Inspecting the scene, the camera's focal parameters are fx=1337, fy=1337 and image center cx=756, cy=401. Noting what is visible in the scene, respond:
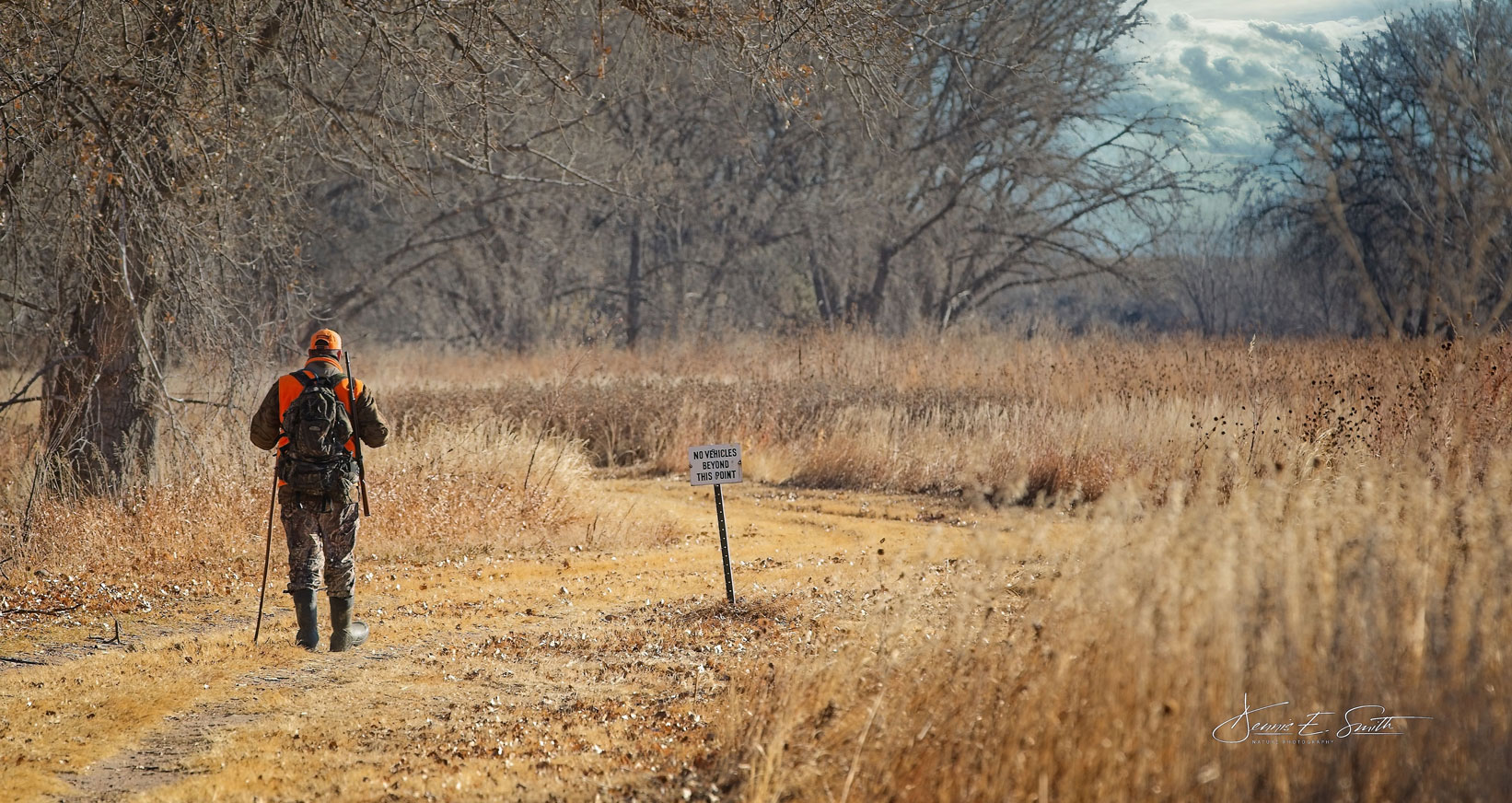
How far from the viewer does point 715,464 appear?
29.1 feet

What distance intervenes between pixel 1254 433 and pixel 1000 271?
22.5m

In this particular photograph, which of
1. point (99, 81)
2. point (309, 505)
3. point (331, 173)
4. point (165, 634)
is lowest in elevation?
point (165, 634)

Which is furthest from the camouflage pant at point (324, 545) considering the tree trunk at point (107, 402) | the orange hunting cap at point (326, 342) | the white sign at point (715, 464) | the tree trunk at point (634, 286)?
the tree trunk at point (634, 286)

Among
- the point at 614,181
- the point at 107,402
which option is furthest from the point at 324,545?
the point at 614,181

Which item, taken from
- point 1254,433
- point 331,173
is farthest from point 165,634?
point 331,173

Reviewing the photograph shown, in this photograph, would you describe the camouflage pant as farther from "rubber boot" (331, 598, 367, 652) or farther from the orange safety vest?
the orange safety vest

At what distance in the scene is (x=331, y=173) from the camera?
2578 centimetres

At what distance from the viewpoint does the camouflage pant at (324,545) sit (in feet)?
24.9

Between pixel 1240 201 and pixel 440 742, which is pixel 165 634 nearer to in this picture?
pixel 440 742

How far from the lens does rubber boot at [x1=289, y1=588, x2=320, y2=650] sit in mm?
7664

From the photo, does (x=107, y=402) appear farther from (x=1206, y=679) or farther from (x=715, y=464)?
(x=1206, y=679)

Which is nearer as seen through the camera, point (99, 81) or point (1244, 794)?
point (1244, 794)

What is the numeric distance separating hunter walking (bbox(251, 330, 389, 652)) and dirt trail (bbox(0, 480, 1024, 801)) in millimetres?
338

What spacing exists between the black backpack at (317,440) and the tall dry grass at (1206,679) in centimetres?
339
